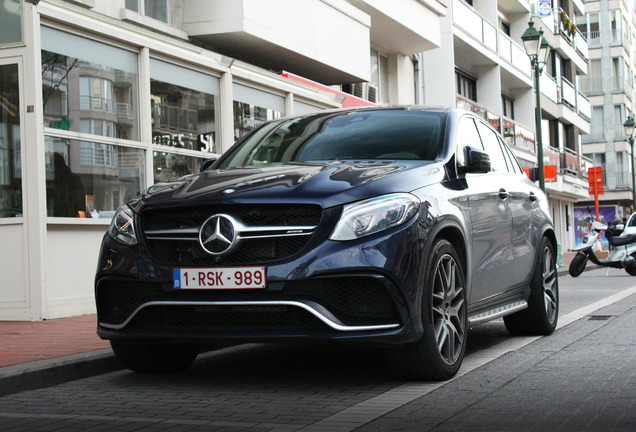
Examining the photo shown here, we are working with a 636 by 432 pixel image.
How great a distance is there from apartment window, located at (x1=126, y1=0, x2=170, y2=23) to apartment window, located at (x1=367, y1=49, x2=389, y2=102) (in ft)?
30.4

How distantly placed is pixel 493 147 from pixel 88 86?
16.6 feet

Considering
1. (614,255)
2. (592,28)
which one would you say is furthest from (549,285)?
(592,28)

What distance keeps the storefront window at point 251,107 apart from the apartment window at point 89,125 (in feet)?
8.91

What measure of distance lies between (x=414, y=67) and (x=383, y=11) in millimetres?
7384

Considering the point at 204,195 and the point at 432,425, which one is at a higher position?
the point at 204,195

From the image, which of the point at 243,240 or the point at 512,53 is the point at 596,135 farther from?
the point at 243,240

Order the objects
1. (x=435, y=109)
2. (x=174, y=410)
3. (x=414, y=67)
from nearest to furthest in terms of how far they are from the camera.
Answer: (x=174, y=410) < (x=435, y=109) < (x=414, y=67)

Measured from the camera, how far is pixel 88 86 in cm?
1104

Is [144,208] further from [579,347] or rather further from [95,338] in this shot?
[579,347]

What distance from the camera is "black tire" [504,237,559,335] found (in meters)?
Result: 8.22

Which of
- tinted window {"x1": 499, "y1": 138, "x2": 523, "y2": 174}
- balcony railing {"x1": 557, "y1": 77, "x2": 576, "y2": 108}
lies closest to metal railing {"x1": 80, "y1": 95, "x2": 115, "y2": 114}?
tinted window {"x1": 499, "y1": 138, "x2": 523, "y2": 174}

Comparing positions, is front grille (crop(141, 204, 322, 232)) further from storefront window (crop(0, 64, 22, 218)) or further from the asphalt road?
storefront window (crop(0, 64, 22, 218))

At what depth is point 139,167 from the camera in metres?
11.8

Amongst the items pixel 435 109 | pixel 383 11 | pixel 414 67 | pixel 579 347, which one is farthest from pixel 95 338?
pixel 414 67
